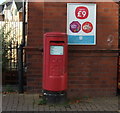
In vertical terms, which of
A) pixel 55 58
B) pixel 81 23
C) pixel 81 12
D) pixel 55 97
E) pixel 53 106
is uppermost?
pixel 81 12

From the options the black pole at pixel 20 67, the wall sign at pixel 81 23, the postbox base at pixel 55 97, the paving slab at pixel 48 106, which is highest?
the wall sign at pixel 81 23

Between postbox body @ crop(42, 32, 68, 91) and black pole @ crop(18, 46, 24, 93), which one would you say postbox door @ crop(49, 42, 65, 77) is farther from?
black pole @ crop(18, 46, 24, 93)

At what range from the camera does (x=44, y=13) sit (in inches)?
274

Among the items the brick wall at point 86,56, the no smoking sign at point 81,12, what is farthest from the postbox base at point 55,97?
the no smoking sign at point 81,12

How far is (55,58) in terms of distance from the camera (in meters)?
6.19

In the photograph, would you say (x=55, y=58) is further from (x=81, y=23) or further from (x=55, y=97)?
(x=81, y=23)

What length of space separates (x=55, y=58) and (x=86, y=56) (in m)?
1.14

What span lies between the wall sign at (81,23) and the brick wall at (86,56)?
0.12 meters

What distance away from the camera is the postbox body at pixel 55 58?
617cm

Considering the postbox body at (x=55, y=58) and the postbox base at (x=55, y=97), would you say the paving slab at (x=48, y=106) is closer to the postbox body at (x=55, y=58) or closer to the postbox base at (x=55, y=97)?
the postbox base at (x=55, y=97)

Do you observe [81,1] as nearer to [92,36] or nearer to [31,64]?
[92,36]

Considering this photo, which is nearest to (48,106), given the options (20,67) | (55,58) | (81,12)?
(55,58)

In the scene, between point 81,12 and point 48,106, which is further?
point 81,12

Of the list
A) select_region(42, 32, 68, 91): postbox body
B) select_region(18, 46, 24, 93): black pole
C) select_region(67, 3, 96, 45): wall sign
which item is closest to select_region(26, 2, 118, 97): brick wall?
select_region(67, 3, 96, 45): wall sign
